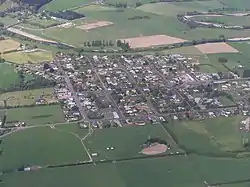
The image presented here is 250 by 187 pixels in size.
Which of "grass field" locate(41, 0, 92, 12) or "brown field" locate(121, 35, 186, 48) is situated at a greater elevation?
"grass field" locate(41, 0, 92, 12)

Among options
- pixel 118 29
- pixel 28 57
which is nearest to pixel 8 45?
pixel 28 57

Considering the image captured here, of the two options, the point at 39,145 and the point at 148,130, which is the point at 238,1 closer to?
the point at 148,130

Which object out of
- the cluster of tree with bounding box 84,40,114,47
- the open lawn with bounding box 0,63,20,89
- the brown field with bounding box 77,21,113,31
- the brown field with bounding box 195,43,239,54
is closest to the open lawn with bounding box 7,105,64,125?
the open lawn with bounding box 0,63,20,89

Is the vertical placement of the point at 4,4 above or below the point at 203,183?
above

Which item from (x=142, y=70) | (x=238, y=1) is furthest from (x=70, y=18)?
(x=238, y=1)

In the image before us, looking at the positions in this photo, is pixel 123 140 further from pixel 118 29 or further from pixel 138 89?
pixel 118 29

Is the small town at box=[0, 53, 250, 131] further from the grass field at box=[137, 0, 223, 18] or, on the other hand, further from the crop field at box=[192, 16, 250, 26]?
the grass field at box=[137, 0, 223, 18]
